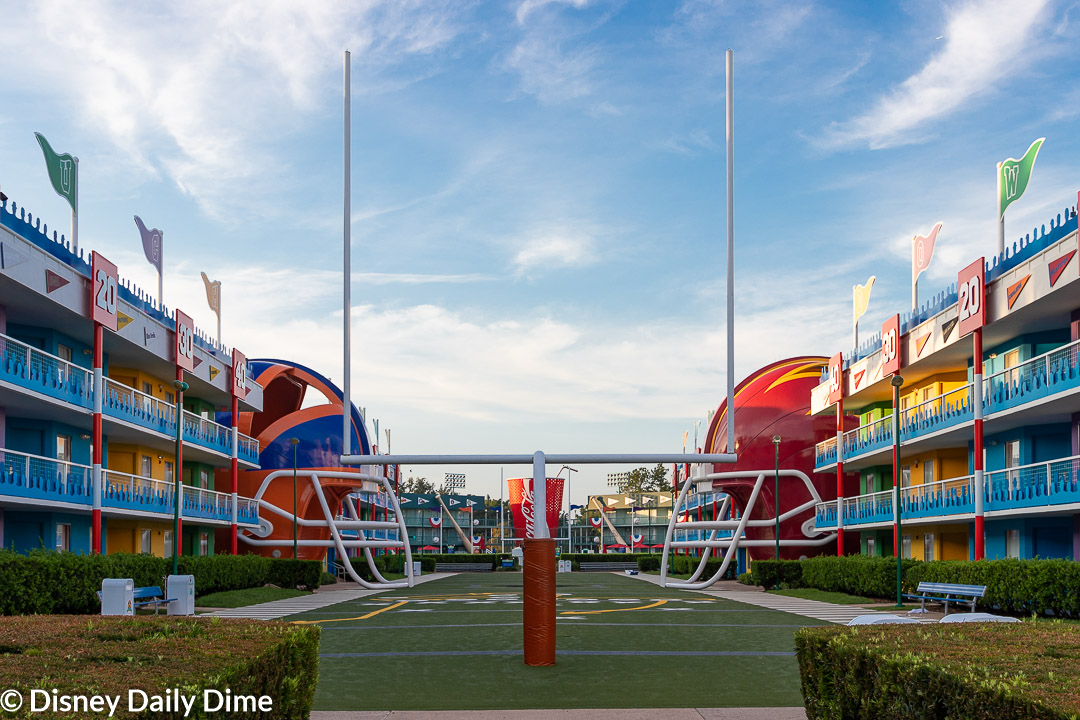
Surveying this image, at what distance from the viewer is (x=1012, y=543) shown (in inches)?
1339

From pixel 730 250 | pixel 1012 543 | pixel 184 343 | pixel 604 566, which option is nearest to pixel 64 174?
pixel 184 343

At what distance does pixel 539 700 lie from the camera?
1184 centimetres

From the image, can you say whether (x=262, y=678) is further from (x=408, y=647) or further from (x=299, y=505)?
(x=299, y=505)

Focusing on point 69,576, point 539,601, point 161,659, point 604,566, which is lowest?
point 604,566

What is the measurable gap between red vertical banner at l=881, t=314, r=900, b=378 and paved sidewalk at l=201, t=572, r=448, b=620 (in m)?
22.2

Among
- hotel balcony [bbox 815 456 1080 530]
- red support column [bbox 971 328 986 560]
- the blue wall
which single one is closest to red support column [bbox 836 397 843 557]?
hotel balcony [bbox 815 456 1080 530]

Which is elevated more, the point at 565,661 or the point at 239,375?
the point at 239,375

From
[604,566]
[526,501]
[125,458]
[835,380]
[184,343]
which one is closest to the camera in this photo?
[125,458]

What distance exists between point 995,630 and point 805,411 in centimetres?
4750

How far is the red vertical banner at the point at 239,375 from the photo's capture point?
46.6 metres

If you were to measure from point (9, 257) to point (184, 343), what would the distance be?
1419 cm

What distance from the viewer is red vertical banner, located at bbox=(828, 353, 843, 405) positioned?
1914 inches

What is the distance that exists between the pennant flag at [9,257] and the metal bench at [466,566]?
200 ft

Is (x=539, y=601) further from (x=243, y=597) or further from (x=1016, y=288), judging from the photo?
(x=243, y=597)
